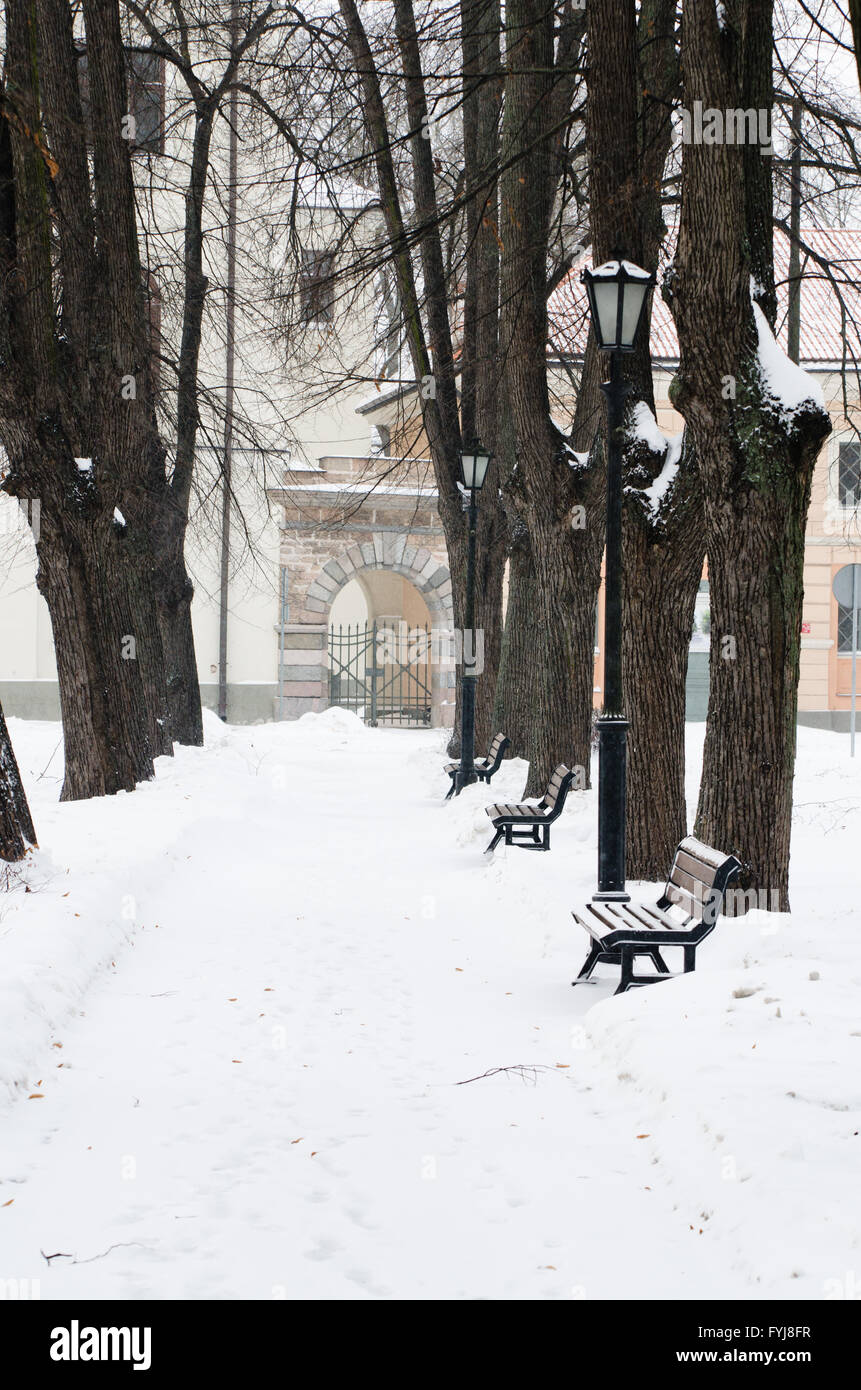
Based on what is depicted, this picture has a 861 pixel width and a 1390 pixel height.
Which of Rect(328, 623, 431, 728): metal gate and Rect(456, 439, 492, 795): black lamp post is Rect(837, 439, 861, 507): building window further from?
Rect(456, 439, 492, 795): black lamp post

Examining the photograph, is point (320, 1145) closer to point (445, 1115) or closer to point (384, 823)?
point (445, 1115)

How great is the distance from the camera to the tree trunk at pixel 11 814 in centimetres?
806

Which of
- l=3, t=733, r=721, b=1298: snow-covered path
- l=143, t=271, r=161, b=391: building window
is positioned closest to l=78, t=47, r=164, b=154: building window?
l=143, t=271, r=161, b=391: building window

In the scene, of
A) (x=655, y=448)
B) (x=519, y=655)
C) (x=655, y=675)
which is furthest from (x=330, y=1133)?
(x=519, y=655)

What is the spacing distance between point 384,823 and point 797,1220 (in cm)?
1039

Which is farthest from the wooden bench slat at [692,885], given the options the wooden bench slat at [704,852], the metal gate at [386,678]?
the metal gate at [386,678]

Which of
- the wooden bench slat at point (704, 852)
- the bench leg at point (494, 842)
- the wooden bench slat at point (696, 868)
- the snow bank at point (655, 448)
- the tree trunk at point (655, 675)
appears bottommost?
the bench leg at point (494, 842)

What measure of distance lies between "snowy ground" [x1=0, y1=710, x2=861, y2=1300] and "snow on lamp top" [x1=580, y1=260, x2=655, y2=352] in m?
3.44

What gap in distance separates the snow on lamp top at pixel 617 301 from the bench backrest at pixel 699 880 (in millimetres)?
2952

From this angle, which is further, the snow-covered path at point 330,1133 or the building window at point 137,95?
the building window at point 137,95

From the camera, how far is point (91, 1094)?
5.12 metres

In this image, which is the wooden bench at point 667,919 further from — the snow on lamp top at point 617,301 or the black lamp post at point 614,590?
the snow on lamp top at point 617,301

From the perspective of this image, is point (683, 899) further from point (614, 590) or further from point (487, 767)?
point (487, 767)

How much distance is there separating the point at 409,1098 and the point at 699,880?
2.08 meters
